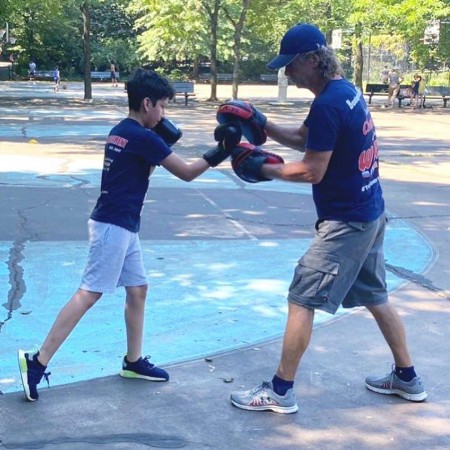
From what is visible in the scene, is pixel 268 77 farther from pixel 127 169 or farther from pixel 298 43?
pixel 298 43

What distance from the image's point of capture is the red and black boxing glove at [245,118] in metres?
4.23

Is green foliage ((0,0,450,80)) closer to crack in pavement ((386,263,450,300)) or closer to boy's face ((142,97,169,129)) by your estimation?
crack in pavement ((386,263,450,300))

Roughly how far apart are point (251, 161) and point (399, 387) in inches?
58.5

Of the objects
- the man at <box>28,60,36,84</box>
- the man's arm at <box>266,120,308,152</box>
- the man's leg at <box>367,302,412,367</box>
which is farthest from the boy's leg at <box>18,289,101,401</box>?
the man at <box>28,60,36,84</box>

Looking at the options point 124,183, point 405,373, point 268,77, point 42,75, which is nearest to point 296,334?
point 405,373

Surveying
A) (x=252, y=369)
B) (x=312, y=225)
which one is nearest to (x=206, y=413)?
(x=252, y=369)

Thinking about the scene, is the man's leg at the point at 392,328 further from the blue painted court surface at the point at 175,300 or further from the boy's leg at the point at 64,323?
the boy's leg at the point at 64,323

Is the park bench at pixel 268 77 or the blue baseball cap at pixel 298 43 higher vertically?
the park bench at pixel 268 77

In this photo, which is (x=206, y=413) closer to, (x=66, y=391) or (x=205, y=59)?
(x=66, y=391)

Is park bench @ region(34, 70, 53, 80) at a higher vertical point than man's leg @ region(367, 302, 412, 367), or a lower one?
higher

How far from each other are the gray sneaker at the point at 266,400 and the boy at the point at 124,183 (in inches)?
35.8

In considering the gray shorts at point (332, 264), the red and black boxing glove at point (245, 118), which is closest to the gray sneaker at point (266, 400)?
the gray shorts at point (332, 264)

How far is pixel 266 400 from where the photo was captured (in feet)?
13.5

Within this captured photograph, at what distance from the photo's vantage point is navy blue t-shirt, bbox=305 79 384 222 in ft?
12.7
